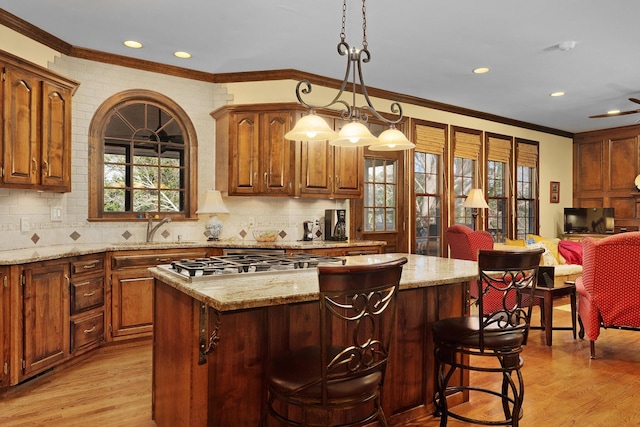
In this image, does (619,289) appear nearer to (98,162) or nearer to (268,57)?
(268,57)

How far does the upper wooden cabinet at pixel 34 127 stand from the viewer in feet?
11.2

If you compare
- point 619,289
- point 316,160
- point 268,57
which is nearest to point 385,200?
point 316,160

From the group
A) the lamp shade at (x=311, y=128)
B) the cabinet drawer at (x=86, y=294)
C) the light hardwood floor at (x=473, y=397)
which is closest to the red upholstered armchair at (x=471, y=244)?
the light hardwood floor at (x=473, y=397)

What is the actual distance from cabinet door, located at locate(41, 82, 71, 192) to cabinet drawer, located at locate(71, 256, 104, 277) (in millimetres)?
684

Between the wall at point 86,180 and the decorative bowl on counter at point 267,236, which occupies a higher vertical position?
the wall at point 86,180

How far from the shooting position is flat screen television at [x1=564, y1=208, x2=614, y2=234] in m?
8.24

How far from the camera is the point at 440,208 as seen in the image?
22.7ft

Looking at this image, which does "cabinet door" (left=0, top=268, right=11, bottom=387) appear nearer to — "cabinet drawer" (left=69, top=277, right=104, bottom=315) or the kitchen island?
"cabinet drawer" (left=69, top=277, right=104, bottom=315)

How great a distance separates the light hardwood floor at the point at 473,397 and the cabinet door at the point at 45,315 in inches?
7.0

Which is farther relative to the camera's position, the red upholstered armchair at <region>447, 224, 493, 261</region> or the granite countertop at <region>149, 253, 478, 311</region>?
the red upholstered armchair at <region>447, 224, 493, 261</region>

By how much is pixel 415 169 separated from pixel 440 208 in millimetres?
782

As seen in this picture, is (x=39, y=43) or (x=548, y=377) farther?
(x=39, y=43)

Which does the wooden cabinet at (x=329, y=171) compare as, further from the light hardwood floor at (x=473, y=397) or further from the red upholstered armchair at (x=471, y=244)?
the light hardwood floor at (x=473, y=397)

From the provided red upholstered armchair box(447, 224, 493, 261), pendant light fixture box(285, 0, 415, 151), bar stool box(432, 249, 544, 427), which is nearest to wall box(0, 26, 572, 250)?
red upholstered armchair box(447, 224, 493, 261)
